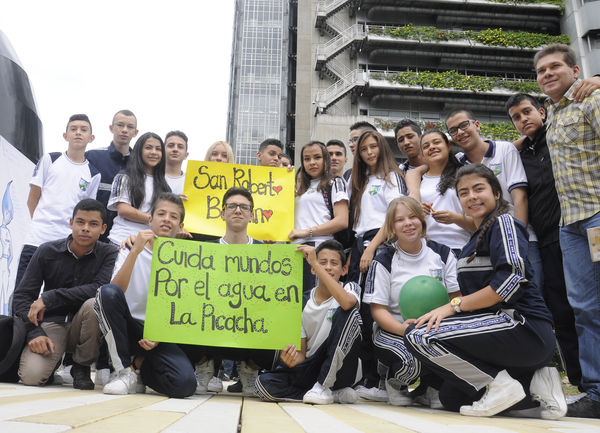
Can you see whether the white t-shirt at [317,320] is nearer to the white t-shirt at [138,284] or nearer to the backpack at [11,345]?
the white t-shirt at [138,284]

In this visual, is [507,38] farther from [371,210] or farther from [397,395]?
[397,395]

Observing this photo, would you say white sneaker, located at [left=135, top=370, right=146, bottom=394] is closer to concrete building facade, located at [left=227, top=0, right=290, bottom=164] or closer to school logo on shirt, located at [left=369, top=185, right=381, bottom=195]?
school logo on shirt, located at [left=369, top=185, right=381, bottom=195]

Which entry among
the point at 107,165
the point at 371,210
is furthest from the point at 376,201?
the point at 107,165

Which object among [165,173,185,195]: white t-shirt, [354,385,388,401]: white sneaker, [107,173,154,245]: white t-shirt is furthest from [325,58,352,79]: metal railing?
[354,385,388,401]: white sneaker

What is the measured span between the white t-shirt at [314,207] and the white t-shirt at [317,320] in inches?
37.0

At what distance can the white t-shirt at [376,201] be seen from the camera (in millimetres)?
4051

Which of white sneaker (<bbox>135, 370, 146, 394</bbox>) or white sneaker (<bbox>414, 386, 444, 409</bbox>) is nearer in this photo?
white sneaker (<bbox>414, 386, 444, 409</bbox>)

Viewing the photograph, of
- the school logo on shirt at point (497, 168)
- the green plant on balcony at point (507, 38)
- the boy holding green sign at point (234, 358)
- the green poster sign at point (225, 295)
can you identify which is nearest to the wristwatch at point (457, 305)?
the green poster sign at point (225, 295)

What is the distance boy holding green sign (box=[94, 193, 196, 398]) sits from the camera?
2844mm

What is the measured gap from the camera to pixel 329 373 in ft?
9.31

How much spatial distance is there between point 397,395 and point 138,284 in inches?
78.0

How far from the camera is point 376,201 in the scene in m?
4.11

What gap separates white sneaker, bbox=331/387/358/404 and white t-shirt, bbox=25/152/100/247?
2.94 metres

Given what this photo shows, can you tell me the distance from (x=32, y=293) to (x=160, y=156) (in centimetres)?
167
